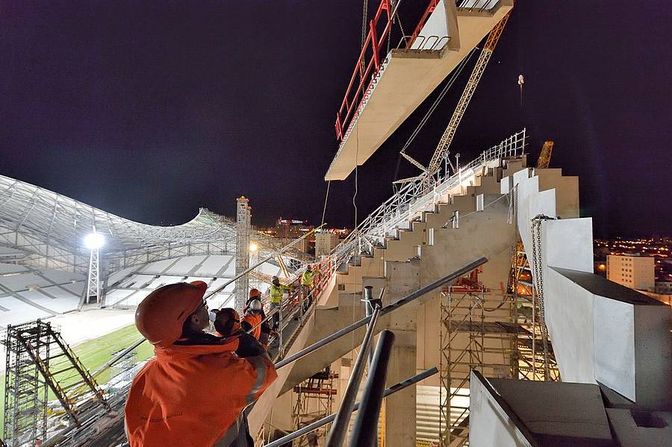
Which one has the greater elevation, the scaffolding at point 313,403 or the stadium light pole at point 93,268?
the stadium light pole at point 93,268

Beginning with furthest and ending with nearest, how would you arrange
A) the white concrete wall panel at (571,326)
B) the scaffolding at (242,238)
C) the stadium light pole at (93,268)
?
the stadium light pole at (93,268) < the scaffolding at (242,238) < the white concrete wall panel at (571,326)

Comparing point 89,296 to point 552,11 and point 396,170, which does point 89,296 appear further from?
point 552,11

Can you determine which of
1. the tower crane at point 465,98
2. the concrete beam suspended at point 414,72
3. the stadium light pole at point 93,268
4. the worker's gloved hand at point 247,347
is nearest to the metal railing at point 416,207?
the concrete beam suspended at point 414,72

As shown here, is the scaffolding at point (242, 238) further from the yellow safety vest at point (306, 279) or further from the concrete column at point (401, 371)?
the concrete column at point (401, 371)

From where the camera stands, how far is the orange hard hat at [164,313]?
1320 mm

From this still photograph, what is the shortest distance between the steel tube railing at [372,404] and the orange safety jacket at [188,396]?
68 cm

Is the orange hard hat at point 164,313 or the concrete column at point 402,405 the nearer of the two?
the orange hard hat at point 164,313

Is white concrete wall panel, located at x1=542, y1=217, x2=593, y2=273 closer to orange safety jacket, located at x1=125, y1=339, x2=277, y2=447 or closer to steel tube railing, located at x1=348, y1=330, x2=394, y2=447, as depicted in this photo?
steel tube railing, located at x1=348, y1=330, x2=394, y2=447

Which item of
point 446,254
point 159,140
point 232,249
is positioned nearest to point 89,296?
point 232,249

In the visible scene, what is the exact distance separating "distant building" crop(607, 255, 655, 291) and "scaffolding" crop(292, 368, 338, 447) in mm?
18119

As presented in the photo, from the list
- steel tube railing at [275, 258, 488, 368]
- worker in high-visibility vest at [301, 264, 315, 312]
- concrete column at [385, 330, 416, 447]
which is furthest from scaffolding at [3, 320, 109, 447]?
steel tube railing at [275, 258, 488, 368]

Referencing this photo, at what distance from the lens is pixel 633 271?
20.5 metres

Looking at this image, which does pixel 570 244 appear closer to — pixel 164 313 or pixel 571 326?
pixel 571 326

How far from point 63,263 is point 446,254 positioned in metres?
37.7
